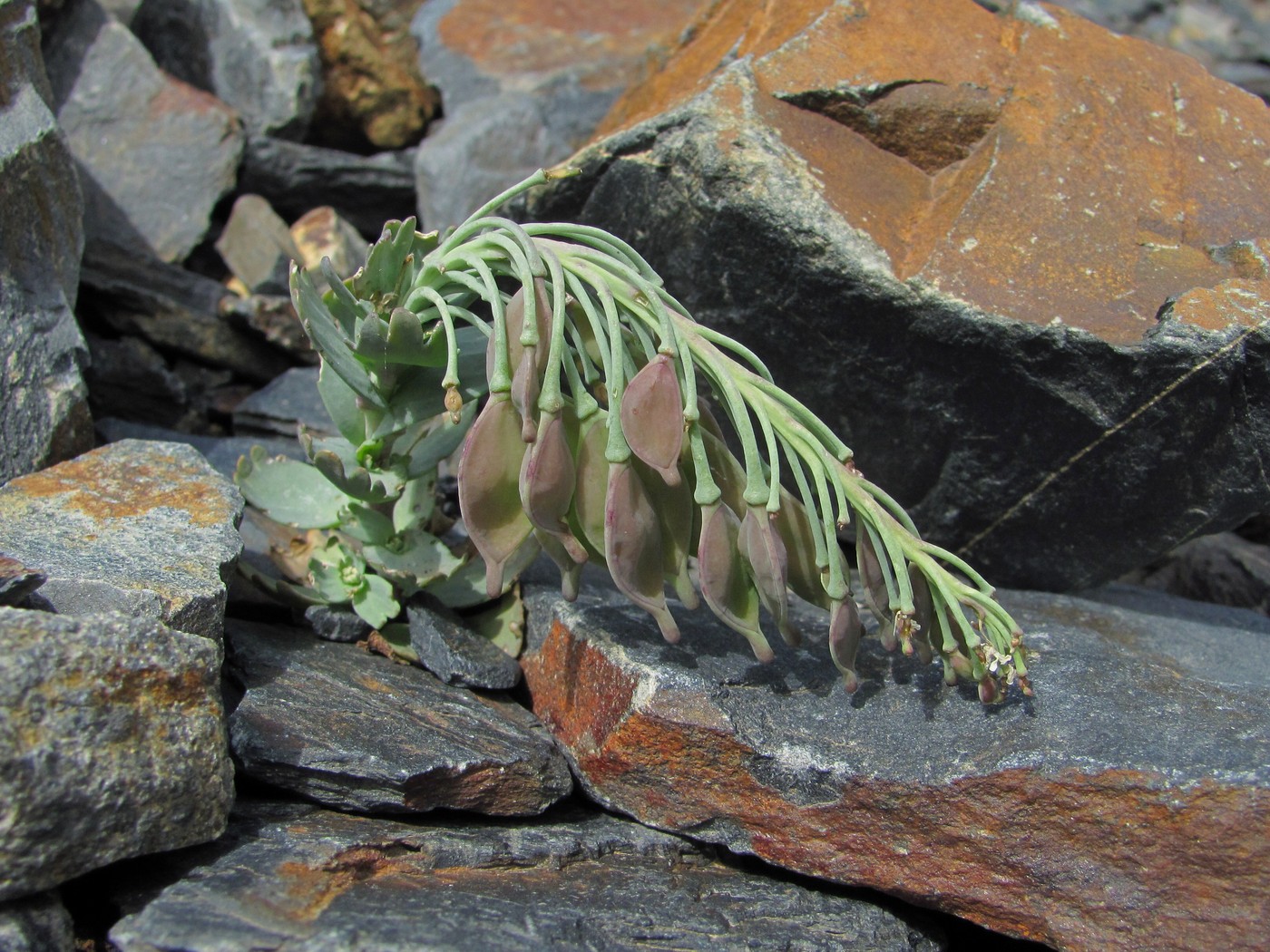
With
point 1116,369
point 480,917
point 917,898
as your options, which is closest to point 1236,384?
point 1116,369

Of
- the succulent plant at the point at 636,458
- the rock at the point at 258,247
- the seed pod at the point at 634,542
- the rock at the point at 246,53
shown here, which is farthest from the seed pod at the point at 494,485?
the rock at the point at 246,53

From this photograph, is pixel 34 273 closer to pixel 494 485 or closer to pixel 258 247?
pixel 258 247

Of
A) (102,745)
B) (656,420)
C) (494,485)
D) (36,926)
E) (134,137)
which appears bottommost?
(36,926)

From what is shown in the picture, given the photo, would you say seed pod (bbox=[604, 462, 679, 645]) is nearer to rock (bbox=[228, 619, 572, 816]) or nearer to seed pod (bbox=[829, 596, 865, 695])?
seed pod (bbox=[829, 596, 865, 695])

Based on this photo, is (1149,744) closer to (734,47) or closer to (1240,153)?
(1240,153)

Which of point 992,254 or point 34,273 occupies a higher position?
point 992,254

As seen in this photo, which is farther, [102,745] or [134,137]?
[134,137]

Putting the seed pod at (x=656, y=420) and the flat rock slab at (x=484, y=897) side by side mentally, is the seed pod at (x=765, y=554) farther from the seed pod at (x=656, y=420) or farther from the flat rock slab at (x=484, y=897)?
the flat rock slab at (x=484, y=897)

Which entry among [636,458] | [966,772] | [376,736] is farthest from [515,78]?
[966,772]

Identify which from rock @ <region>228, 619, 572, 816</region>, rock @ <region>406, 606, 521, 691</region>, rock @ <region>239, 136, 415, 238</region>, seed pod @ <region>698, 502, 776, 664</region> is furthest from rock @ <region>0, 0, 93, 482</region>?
seed pod @ <region>698, 502, 776, 664</region>
